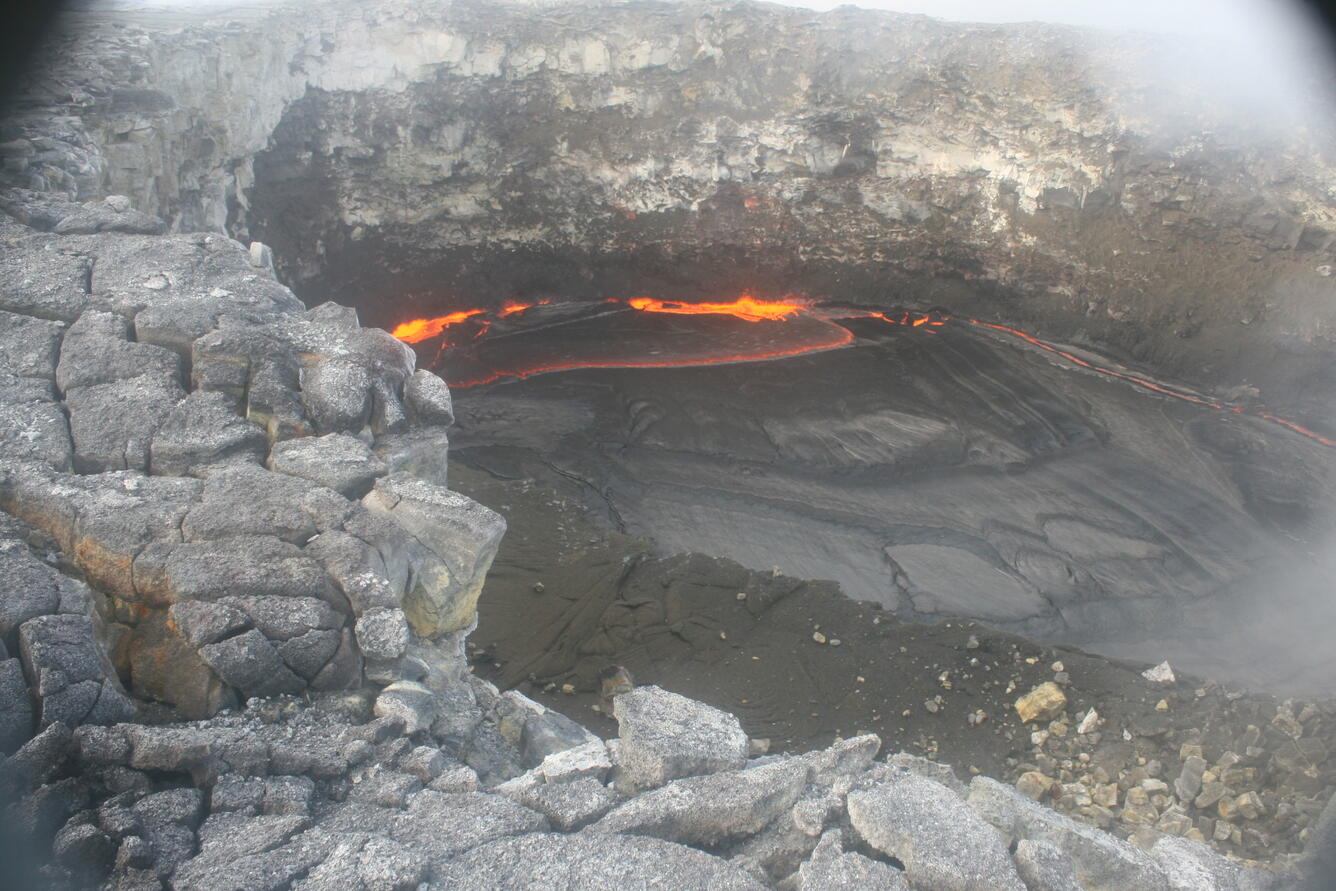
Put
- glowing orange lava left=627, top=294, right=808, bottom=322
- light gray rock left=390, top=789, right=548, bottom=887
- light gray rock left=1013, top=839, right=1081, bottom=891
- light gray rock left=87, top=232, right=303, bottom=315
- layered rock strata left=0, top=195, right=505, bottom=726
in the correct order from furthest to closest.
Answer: glowing orange lava left=627, top=294, right=808, bottom=322 < light gray rock left=87, top=232, right=303, bottom=315 < layered rock strata left=0, top=195, right=505, bottom=726 < light gray rock left=1013, top=839, right=1081, bottom=891 < light gray rock left=390, top=789, right=548, bottom=887

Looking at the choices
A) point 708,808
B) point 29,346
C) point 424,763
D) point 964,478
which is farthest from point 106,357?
point 964,478

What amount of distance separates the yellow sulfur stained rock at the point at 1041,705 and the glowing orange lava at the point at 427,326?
8.76 meters

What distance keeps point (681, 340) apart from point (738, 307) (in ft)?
4.09

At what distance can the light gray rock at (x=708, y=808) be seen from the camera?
3232 millimetres

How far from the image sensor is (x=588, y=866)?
9.73 feet

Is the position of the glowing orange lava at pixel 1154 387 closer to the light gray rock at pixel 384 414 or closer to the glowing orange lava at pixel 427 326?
the glowing orange lava at pixel 427 326

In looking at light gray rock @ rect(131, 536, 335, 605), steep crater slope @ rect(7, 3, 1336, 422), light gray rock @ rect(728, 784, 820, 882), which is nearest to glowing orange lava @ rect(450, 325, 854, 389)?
steep crater slope @ rect(7, 3, 1336, 422)

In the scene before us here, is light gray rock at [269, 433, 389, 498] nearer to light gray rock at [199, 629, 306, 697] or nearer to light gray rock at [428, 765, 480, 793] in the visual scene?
light gray rock at [199, 629, 306, 697]

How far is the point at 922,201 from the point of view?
11844 mm

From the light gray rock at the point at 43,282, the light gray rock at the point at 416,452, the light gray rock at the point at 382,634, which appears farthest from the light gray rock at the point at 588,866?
the light gray rock at the point at 43,282

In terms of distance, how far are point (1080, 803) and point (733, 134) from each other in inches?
345

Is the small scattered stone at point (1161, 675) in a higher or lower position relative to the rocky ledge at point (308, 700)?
lower

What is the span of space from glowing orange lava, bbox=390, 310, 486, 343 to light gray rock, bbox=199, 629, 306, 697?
30.4 feet

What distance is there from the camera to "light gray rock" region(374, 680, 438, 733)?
11.7ft
